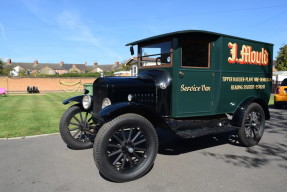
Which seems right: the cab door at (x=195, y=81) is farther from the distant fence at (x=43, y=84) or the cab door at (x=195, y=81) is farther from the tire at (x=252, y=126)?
the distant fence at (x=43, y=84)

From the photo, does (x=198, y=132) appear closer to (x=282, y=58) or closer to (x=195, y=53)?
(x=195, y=53)

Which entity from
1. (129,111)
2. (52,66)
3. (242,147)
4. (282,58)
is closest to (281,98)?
(242,147)

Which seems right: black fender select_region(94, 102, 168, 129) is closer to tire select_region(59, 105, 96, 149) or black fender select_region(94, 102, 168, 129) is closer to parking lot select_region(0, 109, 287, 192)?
parking lot select_region(0, 109, 287, 192)

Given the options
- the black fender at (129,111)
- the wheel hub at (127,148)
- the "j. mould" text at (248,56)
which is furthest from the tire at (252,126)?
the wheel hub at (127,148)

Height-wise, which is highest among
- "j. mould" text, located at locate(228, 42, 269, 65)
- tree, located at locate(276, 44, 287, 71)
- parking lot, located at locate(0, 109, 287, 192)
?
tree, located at locate(276, 44, 287, 71)

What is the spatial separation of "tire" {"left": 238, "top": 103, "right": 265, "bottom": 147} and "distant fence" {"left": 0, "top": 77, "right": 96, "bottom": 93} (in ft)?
81.2

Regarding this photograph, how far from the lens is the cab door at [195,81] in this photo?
12.9ft

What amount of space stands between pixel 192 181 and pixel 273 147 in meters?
2.49

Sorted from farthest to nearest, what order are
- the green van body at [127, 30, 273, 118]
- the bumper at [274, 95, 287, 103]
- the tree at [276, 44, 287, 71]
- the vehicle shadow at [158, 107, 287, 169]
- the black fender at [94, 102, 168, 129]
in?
the tree at [276, 44, 287, 71]
the bumper at [274, 95, 287, 103]
the green van body at [127, 30, 273, 118]
the vehicle shadow at [158, 107, 287, 169]
the black fender at [94, 102, 168, 129]

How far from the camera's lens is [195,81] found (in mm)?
4070

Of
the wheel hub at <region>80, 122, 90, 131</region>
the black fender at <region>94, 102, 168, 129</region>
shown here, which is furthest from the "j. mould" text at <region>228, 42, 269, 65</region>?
the wheel hub at <region>80, 122, 90, 131</region>

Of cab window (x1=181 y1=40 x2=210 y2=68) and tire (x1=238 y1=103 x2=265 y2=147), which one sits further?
tire (x1=238 y1=103 x2=265 y2=147)

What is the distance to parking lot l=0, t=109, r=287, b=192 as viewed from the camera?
291 centimetres

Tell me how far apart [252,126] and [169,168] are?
2.28 m
